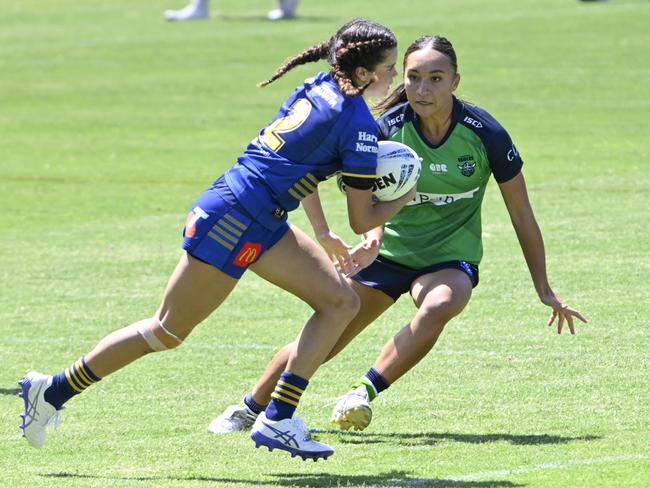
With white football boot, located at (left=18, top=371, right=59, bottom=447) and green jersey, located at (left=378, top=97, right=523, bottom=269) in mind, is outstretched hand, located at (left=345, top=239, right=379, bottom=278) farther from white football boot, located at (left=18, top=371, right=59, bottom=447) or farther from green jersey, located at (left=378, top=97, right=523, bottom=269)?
white football boot, located at (left=18, top=371, right=59, bottom=447)

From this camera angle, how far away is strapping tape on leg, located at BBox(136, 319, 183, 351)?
6.54 metres

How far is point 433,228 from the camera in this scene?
752 centimetres

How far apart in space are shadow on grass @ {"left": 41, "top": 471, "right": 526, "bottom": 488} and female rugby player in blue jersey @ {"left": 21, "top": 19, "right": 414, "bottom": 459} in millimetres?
135

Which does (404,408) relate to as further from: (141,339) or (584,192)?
(584,192)

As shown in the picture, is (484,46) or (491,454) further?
(484,46)

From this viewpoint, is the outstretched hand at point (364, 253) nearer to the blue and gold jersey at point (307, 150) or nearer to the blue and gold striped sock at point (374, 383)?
the blue and gold jersey at point (307, 150)

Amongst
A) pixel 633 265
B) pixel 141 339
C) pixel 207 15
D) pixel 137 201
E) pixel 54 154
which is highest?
pixel 141 339

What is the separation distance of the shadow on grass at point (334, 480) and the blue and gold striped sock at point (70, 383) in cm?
43

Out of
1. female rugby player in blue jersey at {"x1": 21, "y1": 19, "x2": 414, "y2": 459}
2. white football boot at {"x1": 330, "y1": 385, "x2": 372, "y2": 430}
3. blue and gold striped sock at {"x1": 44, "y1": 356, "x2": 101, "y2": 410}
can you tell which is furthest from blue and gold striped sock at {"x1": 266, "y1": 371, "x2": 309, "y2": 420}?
blue and gold striped sock at {"x1": 44, "y1": 356, "x2": 101, "y2": 410}

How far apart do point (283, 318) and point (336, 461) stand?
364 cm

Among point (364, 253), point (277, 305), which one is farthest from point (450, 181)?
point (277, 305)

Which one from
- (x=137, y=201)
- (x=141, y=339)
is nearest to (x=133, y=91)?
(x=137, y=201)

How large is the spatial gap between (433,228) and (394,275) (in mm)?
323

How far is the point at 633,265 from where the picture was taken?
11656 mm
